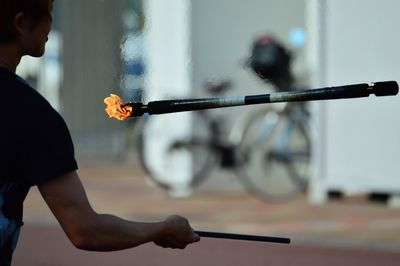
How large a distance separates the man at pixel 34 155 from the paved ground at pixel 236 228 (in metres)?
3.92

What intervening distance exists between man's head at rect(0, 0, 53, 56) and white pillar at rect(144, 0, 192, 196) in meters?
8.18

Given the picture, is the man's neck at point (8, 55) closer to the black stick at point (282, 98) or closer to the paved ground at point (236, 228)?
the black stick at point (282, 98)

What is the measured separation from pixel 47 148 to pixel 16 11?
302 millimetres

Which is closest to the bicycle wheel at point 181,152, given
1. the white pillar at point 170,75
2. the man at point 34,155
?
the white pillar at point 170,75

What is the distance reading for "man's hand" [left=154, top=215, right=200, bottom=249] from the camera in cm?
246

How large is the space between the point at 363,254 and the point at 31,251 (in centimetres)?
223

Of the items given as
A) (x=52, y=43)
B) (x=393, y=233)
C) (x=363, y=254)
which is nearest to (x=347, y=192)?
(x=393, y=233)

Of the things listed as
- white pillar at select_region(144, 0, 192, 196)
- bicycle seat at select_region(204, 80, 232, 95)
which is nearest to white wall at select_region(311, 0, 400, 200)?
bicycle seat at select_region(204, 80, 232, 95)

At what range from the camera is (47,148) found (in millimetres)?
2275

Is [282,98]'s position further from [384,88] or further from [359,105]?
[359,105]

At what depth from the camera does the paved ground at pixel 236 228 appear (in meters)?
6.97

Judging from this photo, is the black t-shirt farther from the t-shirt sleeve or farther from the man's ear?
the man's ear

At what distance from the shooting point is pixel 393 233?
8078mm

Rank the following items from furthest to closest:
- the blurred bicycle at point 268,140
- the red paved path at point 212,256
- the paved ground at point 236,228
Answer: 1. the blurred bicycle at point 268,140
2. the paved ground at point 236,228
3. the red paved path at point 212,256
